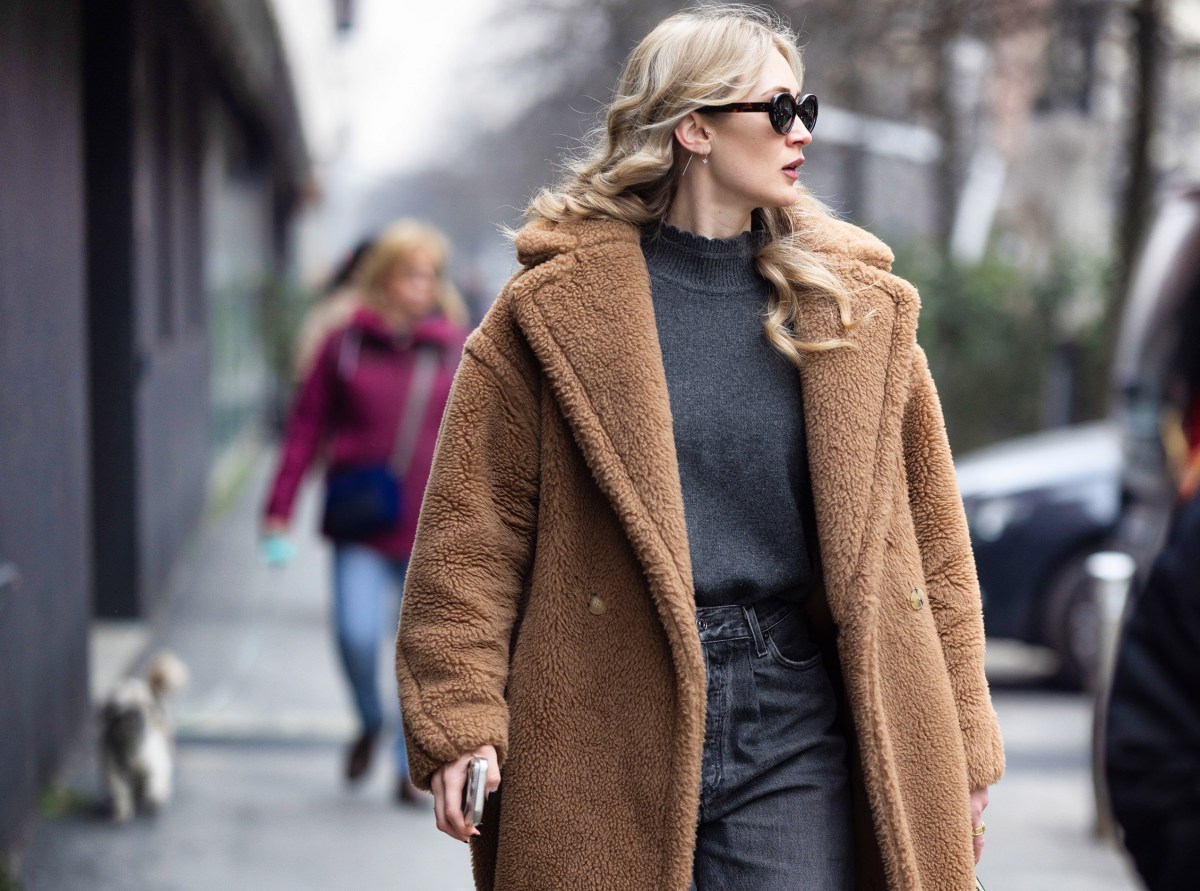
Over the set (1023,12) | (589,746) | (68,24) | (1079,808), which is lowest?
(1079,808)

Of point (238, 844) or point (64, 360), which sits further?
point (64, 360)

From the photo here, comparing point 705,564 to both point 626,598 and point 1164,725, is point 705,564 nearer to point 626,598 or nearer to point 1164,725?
point 626,598

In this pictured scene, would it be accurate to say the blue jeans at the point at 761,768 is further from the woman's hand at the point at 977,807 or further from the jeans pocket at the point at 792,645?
the woman's hand at the point at 977,807

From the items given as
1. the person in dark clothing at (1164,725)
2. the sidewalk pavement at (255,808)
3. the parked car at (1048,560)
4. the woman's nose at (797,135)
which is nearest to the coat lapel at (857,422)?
the woman's nose at (797,135)

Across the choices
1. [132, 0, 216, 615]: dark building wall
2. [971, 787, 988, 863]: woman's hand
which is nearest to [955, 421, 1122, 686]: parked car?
[132, 0, 216, 615]: dark building wall

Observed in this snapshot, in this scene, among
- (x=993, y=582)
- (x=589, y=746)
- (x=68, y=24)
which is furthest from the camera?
(x=993, y=582)

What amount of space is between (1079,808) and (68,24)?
4.66 meters

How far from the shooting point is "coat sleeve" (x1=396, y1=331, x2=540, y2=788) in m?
2.45

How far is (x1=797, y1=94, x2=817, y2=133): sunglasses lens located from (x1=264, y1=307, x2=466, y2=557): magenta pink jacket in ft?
10.2

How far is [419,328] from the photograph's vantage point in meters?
5.72

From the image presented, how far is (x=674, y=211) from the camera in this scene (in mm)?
2703

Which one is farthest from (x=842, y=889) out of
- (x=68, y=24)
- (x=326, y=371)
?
(x=68, y=24)

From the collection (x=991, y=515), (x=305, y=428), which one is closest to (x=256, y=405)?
(x=991, y=515)

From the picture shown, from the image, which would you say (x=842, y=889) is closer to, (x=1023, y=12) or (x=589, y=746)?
(x=589, y=746)
